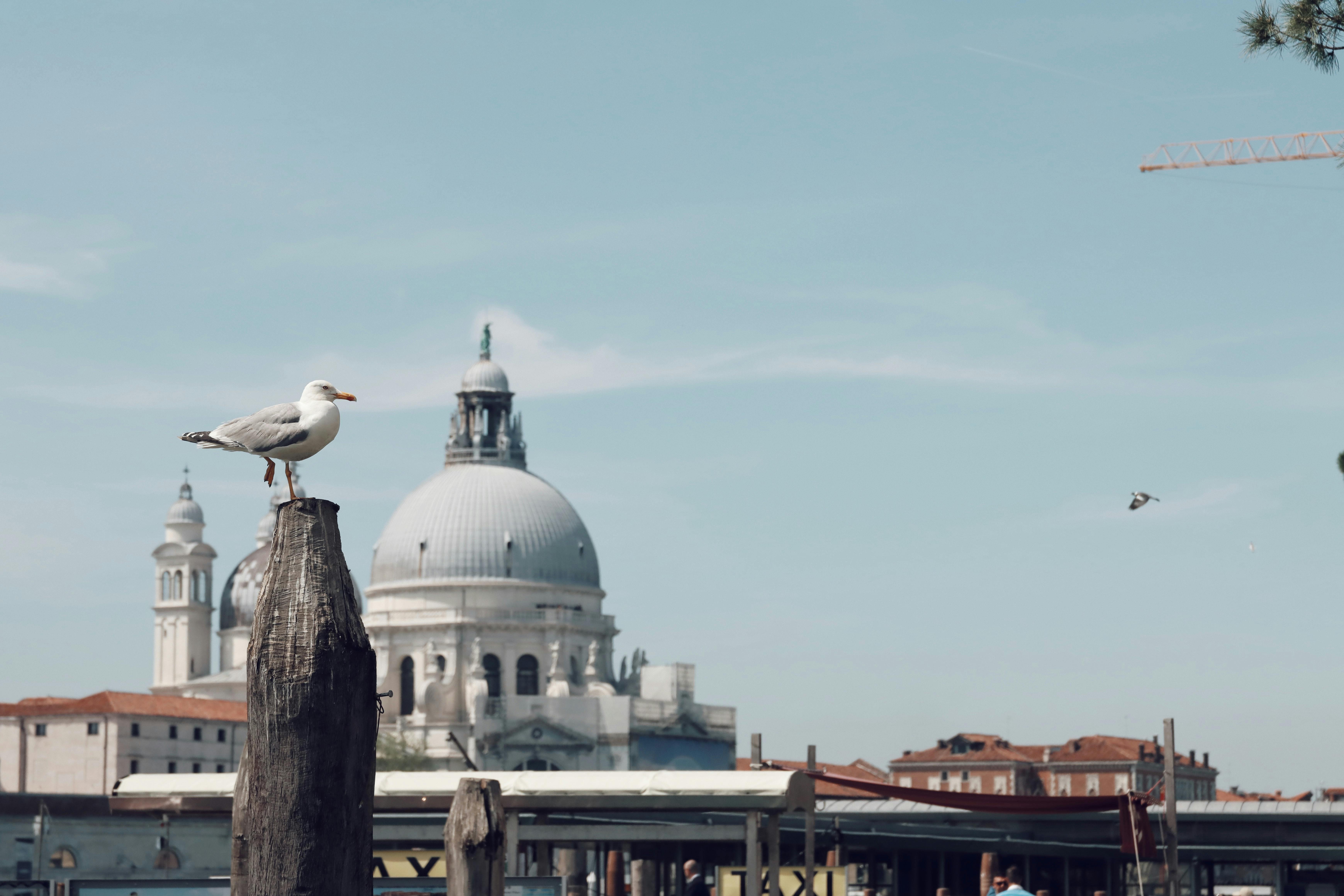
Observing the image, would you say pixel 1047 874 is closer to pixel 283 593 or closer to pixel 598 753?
pixel 598 753

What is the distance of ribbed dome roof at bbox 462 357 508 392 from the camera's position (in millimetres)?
114562

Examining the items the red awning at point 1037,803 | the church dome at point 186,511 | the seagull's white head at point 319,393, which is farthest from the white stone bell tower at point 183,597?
the seagull's white head at point 319,393

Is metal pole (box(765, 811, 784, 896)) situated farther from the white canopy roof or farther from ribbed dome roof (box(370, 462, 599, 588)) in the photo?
ribbed dome roof (box(370, 462, 599, 588))

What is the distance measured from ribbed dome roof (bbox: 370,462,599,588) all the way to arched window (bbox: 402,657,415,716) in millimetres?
5074

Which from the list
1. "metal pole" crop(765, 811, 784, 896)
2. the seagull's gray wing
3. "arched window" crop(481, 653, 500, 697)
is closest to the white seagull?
the seagull's gray wing

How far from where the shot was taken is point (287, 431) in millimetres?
9062

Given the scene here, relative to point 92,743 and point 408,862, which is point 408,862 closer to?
point 408,862

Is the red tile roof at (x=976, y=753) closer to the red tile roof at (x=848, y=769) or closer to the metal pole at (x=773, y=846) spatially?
the red tile roof at (x=848, y=769)

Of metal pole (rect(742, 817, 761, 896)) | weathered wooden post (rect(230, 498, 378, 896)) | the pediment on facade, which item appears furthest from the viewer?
the pediment on facade

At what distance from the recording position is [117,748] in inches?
3556

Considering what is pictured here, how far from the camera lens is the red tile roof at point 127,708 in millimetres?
91688

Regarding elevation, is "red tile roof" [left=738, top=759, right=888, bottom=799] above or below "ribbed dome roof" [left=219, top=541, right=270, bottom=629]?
below

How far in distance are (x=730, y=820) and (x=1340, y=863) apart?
16.6 metres

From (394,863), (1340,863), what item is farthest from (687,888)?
(1340,863)
